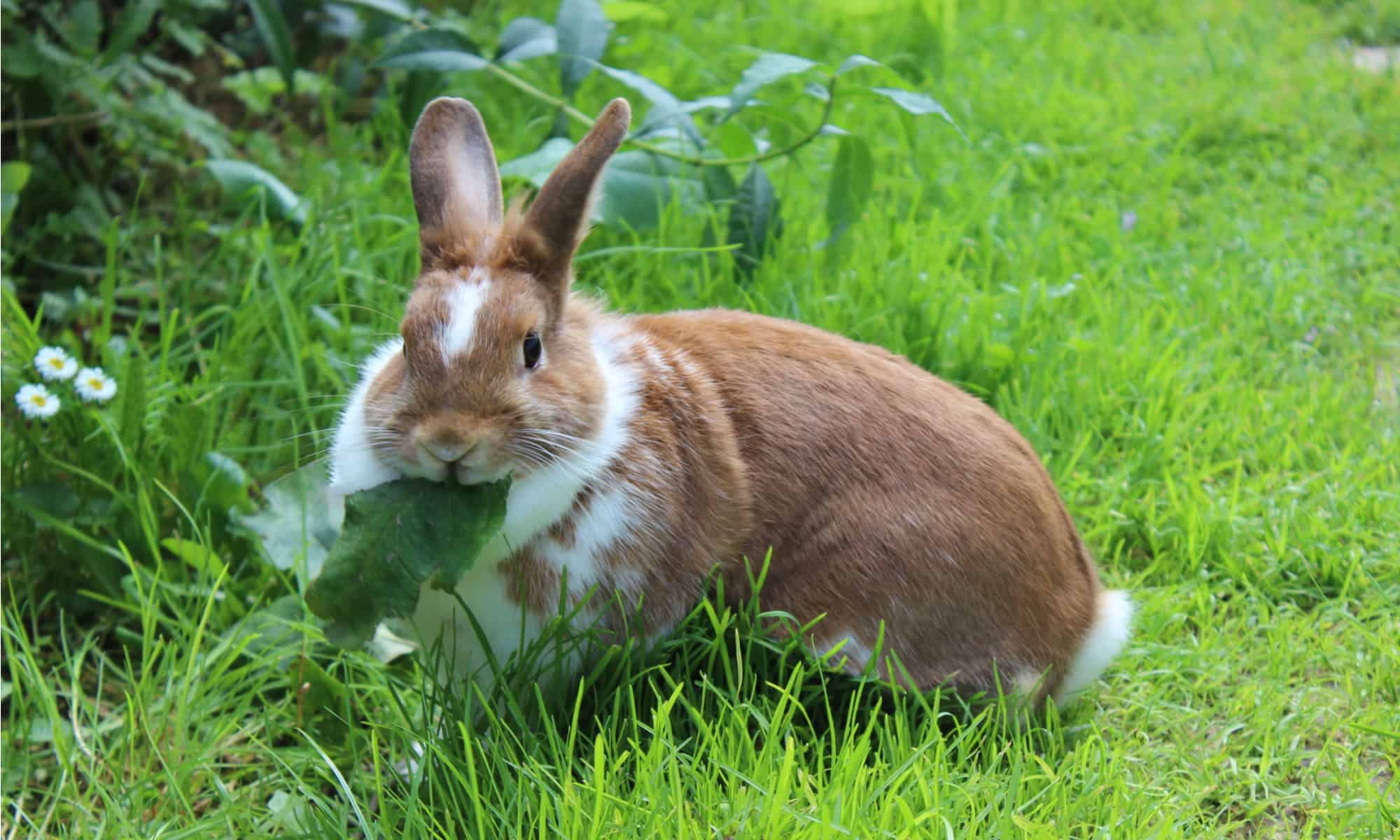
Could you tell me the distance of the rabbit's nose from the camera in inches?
88.1

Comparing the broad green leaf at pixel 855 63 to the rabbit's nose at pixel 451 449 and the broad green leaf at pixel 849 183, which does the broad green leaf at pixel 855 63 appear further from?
the rabbit's nose at pixel 451 449

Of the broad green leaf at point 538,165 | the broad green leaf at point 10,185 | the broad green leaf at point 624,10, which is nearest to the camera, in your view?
the broad green leaf at point 538,165

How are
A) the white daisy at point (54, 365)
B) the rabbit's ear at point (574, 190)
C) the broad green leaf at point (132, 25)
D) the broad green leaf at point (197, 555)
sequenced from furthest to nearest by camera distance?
the broad green leaf at point (132, 25) → the white daisy at point (54, 365) → the broad green leaf at point (197, 555) → the rabbit's ear at point (574, 190)

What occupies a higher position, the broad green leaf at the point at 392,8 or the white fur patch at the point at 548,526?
the broad green leaf at the point at 392,8

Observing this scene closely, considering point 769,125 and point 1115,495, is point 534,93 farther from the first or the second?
point 1115,495

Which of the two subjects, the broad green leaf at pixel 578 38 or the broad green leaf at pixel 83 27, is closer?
the broad green leaf at pixel 578 38

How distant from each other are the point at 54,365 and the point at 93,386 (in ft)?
0.32

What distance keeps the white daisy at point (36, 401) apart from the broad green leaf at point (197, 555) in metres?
0.40

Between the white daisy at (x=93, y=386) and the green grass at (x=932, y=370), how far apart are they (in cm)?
6

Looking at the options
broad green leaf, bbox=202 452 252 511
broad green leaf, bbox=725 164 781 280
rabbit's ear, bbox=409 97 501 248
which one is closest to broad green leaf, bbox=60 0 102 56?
broad green leaf, bbox=202 452 252 511

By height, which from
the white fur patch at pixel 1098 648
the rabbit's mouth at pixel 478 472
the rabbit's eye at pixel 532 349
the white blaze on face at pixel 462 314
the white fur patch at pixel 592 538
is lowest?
the white fur patch at pixel 1098 648

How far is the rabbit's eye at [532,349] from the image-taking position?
2414mm

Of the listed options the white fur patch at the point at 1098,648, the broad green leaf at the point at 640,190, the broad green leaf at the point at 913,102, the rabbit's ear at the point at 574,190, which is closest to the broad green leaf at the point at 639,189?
the broad green leaf at the point at 640,190

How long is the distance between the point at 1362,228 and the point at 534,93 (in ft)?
9.16
